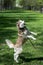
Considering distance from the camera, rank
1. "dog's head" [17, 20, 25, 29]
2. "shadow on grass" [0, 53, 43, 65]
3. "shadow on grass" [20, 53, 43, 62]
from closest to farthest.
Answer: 1. "dog's head" [17, 20, 25, 29]
2. "shadow on grass" [0, 53, 43, 65]
3. "shadow on grass" [20, 53, 43, 62]

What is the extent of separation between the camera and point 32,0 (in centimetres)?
6819

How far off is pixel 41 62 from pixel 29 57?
714 millimetres

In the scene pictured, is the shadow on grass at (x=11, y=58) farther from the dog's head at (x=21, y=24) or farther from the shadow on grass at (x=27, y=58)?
the dog's head at (x=21, y=24)

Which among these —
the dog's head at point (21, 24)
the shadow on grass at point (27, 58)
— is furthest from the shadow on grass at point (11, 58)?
the dog's head at point (21, 24)

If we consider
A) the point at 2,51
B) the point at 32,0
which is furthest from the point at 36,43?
the point at 32,0

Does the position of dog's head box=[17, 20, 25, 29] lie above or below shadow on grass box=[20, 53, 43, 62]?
above

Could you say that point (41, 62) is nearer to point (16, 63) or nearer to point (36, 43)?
point (16, 63)

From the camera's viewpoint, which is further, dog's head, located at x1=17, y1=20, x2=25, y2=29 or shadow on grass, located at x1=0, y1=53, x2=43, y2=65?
shadow on grass, located at x1=0, y1=53, x2=43, y2=65

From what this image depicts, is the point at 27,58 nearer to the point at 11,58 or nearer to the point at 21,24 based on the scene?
the point at 11,58

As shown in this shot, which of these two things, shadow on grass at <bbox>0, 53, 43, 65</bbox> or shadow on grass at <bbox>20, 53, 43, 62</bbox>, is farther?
shadow on grass at <bbox>20, 53, 43, 62</bbox>

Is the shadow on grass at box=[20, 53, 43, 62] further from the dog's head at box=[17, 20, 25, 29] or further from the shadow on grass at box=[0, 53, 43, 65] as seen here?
the dog's head at box=[17, 20, 25, 29]

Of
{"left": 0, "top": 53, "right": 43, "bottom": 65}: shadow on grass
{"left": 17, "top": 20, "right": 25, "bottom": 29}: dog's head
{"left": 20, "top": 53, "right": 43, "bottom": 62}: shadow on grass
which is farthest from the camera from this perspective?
{"left": 20, "top": 53, "right": 43, "bottom": 62}: shadow on grass

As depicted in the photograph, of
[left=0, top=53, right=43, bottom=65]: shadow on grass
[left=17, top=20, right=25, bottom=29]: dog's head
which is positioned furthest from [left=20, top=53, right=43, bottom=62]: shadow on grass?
[left=17, top=20, right=25, bottom=29]: dog's head

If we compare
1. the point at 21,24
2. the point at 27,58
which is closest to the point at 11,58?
the point at 27,58
